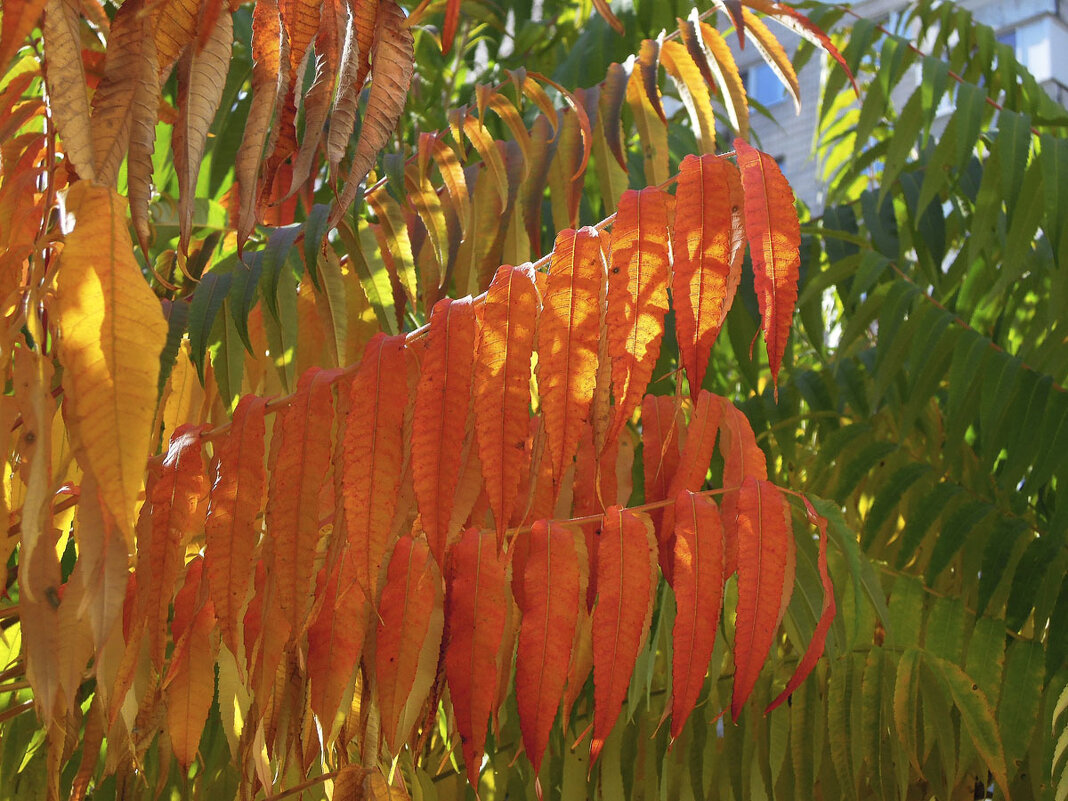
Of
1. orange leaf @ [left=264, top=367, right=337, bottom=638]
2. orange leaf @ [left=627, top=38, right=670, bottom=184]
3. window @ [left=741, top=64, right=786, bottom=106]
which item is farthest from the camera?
window @ [left=741, top=64, right=786, bottom=106]

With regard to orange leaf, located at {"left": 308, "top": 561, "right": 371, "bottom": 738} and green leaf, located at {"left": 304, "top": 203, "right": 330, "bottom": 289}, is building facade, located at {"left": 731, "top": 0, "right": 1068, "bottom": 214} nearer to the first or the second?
green leaf, located at {"left": 304, "top": 203, "right": 330, "bottom": 289}

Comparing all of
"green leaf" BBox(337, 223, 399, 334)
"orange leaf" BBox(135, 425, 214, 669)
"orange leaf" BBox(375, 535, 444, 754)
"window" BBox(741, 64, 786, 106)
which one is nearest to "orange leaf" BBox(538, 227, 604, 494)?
"orange leaf" BBox(375, 535, 444, 754)

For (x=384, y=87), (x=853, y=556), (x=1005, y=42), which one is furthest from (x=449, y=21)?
(x=1005, y=42)

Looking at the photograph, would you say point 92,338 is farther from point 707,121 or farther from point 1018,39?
point 1018,39

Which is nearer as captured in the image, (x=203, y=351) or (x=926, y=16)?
(x=203, y=351)

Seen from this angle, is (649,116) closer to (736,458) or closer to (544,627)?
(736,458)

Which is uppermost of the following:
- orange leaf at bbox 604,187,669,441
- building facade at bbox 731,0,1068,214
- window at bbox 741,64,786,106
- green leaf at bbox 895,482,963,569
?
window at bbox 741,64,786,106

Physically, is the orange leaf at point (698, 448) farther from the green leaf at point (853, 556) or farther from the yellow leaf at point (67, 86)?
the yellow leaf at point (67, 86)

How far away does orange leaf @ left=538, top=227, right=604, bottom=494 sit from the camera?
26.0 inches

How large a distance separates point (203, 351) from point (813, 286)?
0.82 meters

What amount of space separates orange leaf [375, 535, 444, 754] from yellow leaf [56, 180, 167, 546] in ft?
0.88

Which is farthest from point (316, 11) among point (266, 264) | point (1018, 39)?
point (1018, 39)

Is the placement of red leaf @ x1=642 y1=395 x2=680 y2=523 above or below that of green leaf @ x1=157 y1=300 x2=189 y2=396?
below

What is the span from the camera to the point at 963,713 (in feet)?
4.02
